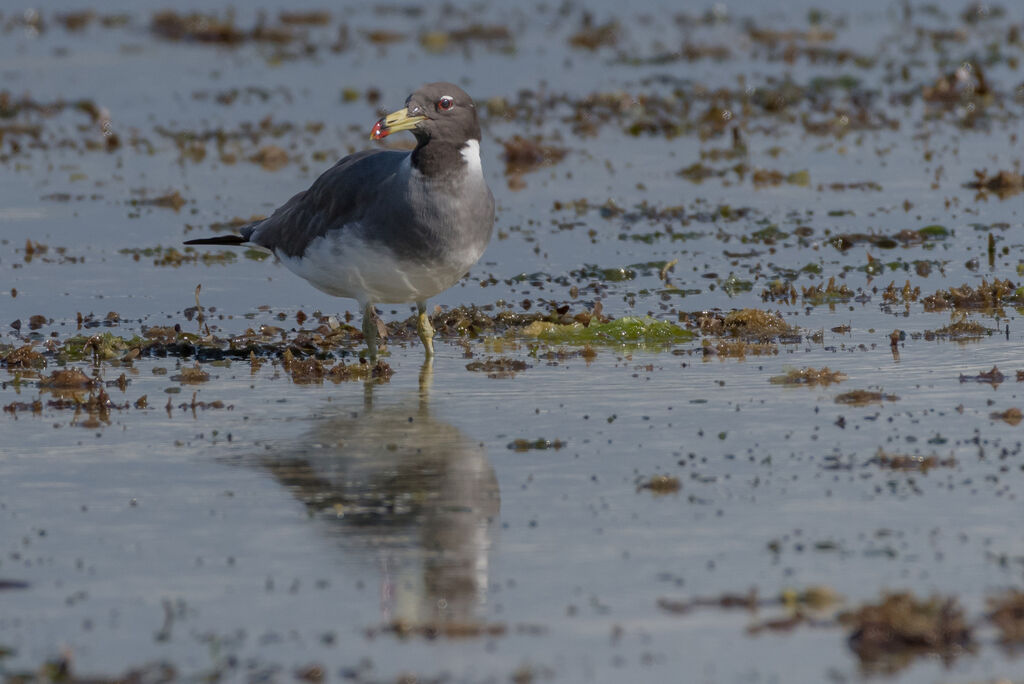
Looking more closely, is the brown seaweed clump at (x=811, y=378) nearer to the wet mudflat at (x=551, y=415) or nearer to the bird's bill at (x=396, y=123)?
the wet mudflat at (x=551, y=415)

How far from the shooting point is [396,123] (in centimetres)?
1084

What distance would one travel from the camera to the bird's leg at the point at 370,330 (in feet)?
38.7

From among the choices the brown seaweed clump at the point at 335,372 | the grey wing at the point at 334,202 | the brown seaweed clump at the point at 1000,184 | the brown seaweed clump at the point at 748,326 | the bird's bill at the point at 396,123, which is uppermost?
the brown seaweed clump at the point at 1000,184

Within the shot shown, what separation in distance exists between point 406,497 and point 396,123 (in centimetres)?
346

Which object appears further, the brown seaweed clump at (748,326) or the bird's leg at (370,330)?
the brown seaweed clump at (748,326)

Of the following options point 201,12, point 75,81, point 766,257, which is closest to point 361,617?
point 766,257

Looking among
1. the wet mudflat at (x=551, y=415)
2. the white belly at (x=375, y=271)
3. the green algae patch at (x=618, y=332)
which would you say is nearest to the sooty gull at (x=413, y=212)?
the white belly at (x=375, y=271)

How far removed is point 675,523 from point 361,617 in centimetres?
178

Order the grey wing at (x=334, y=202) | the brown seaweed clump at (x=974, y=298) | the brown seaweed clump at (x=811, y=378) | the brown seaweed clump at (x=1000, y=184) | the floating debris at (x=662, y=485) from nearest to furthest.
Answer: the floating debris at (x=662, y=485)
the brown seaweed clump at (x=811, y=378)
the grey wing at (x=334, y=202)
the brown seaweed clump at (x=974, y=298)
the brown seaweed clump at (x=1000, y=184)

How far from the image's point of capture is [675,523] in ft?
25.2

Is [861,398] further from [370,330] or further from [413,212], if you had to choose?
[370,330]

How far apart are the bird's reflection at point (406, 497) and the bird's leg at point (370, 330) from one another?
4.64 feet

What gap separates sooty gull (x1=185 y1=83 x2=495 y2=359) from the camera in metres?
10.9

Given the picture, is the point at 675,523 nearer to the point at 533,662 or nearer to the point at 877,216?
the point at 533,662
